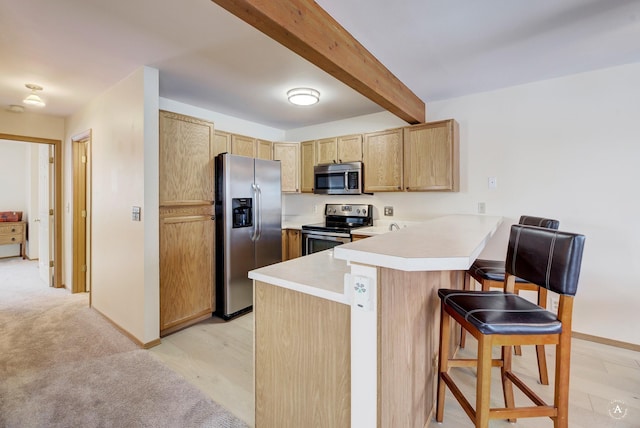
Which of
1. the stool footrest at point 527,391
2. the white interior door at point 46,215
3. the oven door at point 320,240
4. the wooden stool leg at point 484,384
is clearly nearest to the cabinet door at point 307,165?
the oven door at point 320,240

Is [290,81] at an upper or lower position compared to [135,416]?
upper

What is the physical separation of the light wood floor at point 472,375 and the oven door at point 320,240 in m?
1.27

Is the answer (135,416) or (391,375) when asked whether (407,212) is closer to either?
(391,375)

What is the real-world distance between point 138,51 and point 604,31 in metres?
3.33

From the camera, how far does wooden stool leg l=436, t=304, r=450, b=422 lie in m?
1.63

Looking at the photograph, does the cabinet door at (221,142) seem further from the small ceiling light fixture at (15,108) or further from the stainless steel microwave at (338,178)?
the small ceiling light fixture at (15,108)

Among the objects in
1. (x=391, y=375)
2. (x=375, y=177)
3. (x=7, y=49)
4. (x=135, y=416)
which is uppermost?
(x=7, y=49)

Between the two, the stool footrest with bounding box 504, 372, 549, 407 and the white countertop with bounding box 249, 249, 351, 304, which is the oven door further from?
the stool footrest with bounding box 504, 372, 549, 407

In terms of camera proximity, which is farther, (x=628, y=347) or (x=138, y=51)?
(x=628, y=347)

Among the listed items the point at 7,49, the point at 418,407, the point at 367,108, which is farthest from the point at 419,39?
the point at 7,49

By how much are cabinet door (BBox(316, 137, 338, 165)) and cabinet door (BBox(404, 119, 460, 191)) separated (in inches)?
39.1

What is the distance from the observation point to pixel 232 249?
124 inches

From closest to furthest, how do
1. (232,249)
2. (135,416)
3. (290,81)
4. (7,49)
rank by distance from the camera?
(135,416) < (7,49) < (290,81) < (232,249)

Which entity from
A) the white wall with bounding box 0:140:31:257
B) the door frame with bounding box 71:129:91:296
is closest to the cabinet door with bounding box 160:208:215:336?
the door frame with bounding box 71:129:91:296
